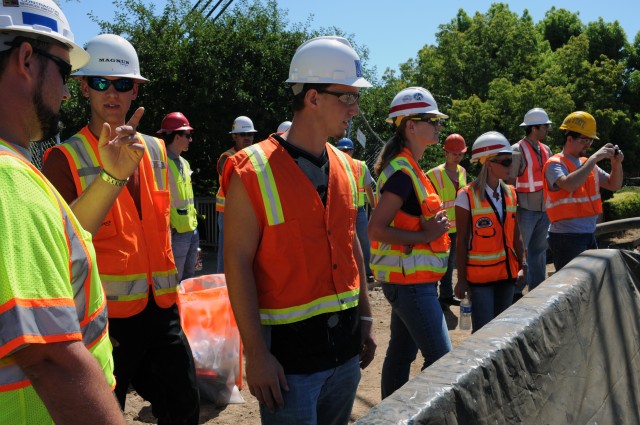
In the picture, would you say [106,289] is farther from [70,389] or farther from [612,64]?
[612,64]

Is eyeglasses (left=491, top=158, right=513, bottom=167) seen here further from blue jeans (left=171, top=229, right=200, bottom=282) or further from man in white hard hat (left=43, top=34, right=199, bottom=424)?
blue jeans (left=171, top=229, right=200, bottom=282)

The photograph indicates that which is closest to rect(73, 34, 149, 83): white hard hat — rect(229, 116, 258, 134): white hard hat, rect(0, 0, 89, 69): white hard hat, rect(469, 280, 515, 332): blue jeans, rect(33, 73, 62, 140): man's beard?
rect(0, 0, 89, 69): white hard hat

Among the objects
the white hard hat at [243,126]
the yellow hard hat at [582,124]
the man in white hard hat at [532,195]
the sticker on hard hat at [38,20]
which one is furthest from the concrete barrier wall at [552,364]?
the white hard hat at [243,126]

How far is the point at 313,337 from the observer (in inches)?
106

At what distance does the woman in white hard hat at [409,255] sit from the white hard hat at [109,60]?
1.64 metres

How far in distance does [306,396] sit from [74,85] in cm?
1086

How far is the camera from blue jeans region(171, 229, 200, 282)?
687cm

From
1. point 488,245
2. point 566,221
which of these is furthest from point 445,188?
point 488,245

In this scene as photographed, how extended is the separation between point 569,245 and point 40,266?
6.21 metres

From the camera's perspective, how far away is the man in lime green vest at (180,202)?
6.79 meters

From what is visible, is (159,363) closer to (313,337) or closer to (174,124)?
(313,337)

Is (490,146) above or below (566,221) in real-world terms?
above

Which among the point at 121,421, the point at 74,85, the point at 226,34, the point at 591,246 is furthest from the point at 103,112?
the point at 226,34

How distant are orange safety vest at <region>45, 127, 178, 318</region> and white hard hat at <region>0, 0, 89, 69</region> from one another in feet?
4.27
